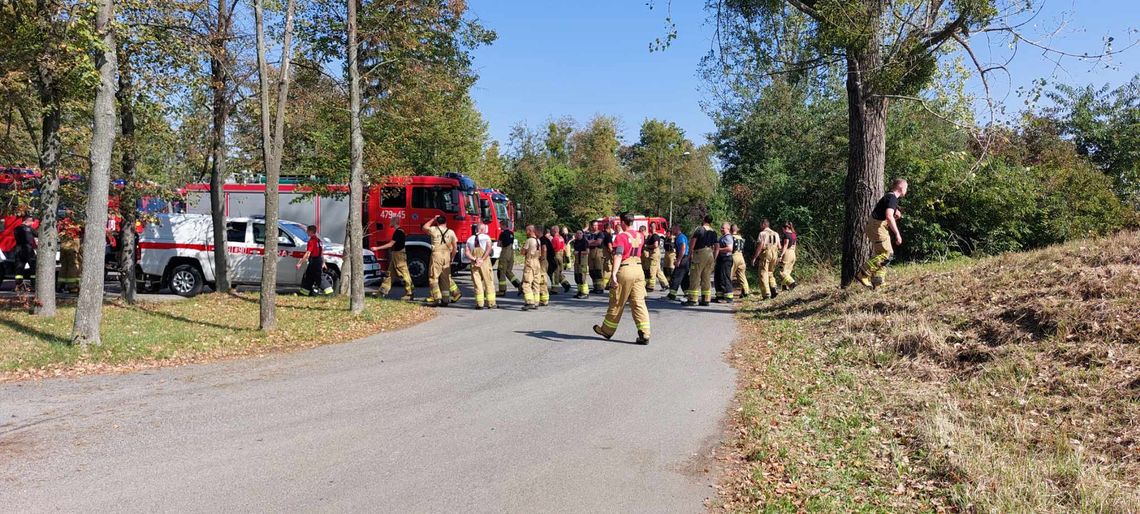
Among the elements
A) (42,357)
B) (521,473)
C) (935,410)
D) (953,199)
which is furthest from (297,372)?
(953,199)

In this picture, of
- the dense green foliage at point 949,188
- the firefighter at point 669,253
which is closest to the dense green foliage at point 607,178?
the dense green foliage at point 949,188

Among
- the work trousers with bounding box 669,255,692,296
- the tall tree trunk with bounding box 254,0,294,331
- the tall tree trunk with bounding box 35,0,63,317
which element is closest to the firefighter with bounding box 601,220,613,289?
the work trousers with bounding box 669,255,692,296

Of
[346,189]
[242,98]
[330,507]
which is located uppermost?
[242,98]

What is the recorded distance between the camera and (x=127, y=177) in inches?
528

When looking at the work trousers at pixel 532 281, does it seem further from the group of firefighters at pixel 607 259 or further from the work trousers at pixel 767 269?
the work trousers at pixel 767 269

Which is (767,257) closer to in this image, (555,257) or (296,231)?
(555,257)

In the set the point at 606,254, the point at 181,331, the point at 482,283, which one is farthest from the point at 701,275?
the point at 181,331

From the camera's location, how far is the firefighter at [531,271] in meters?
14.8

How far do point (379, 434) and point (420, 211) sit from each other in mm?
14509

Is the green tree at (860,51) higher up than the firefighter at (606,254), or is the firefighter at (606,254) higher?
the green tree at (860,51)

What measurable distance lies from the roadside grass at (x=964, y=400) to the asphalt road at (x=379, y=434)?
23.8 inches

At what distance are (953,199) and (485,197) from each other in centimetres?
1257

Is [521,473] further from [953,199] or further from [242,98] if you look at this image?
[953,199]

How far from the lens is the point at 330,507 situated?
4441 millimetres
